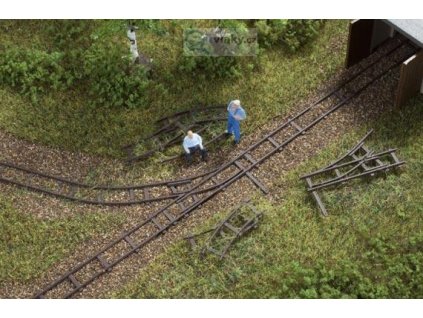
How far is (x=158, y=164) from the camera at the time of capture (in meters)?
17.1

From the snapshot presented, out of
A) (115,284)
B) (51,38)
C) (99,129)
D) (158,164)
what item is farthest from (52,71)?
(115,284)

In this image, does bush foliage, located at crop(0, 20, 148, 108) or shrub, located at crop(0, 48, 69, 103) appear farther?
shrub, located at crop(0, 48, 69, 103)

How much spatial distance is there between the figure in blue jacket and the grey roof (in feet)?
16.1

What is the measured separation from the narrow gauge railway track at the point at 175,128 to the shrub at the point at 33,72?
128 inches

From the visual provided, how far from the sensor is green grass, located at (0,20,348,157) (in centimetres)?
1762

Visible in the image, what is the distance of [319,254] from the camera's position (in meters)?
15.1

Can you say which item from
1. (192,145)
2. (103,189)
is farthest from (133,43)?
(103,189)

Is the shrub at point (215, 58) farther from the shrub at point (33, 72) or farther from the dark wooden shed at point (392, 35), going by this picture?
the shrub at point (33, 72)

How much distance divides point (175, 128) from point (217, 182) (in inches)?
88.6

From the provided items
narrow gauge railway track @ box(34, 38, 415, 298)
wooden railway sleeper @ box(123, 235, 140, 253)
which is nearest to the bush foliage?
narrow gauge railway track @ box(34, 38, 415, 298)

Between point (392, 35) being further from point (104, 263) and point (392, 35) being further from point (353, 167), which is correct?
point (104, 263)

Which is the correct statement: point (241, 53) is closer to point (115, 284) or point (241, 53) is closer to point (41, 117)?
point (41, 117)

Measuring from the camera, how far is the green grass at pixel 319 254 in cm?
1465

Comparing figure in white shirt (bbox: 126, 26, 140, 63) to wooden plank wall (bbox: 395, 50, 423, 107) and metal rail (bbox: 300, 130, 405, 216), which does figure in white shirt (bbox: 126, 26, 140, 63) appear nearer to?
metal rail (bbox: 300, 130, 405, 216)
